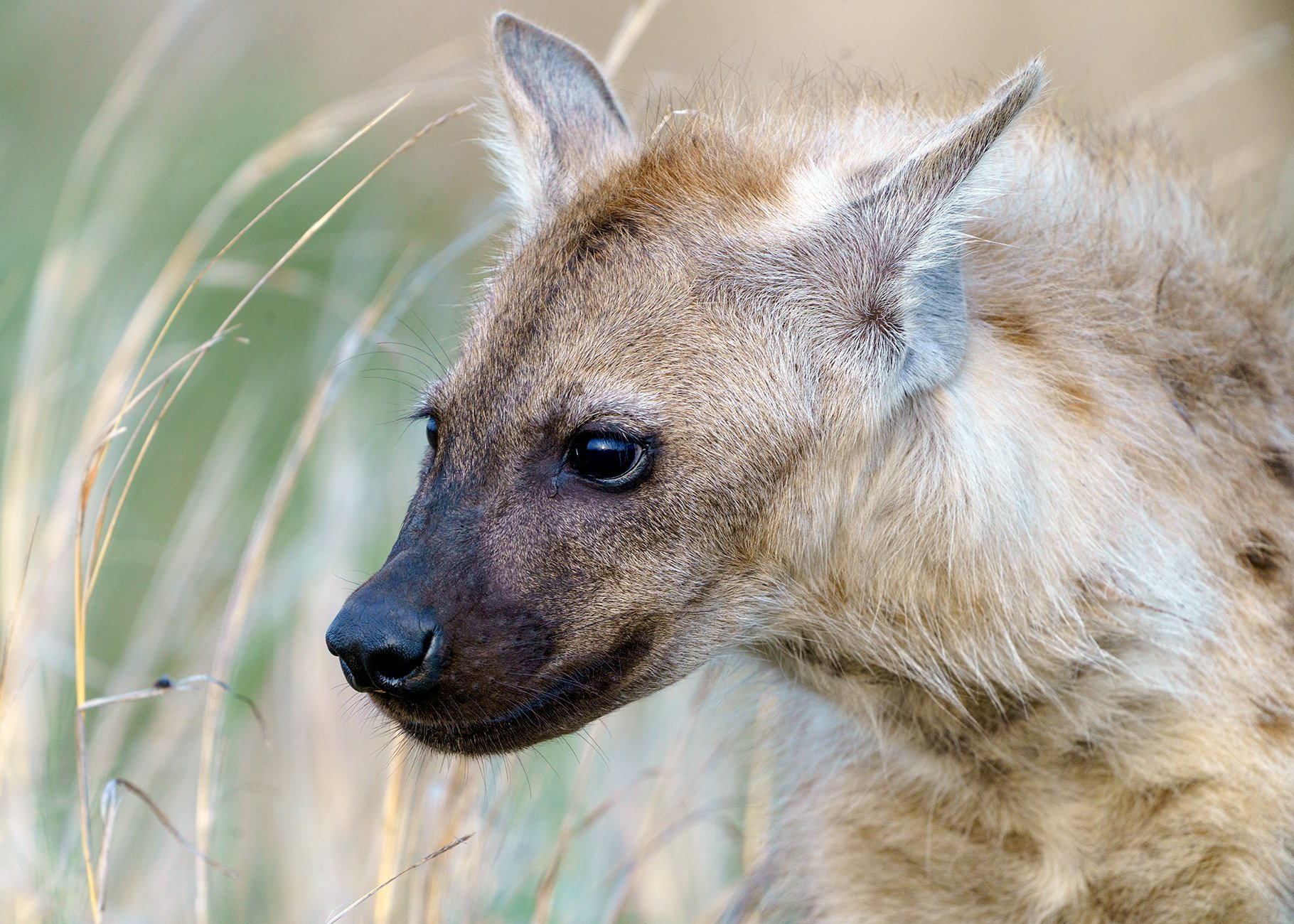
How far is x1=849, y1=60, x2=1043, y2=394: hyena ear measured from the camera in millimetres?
2439

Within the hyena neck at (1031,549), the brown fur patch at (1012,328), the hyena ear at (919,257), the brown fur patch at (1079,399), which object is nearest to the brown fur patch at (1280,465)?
the hyena neck at (1031,549)

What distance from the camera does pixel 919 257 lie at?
2484 mm

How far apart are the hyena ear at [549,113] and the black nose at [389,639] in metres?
0.97

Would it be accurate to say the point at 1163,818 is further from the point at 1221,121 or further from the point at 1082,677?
the point at 1221,121

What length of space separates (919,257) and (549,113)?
990 millimetres

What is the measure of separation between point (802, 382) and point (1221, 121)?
6.59 metres

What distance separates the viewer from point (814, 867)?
10.3ft

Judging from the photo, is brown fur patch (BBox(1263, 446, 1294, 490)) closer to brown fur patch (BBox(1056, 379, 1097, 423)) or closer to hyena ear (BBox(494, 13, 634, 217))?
brown fur patch (BBox(1056, 379, 1097, 423))

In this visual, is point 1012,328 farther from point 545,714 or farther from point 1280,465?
point 545,714

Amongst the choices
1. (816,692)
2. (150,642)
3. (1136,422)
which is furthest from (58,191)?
(1136,422)

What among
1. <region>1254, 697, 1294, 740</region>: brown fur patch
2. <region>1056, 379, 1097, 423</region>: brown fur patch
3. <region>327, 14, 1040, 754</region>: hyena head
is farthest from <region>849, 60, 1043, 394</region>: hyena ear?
<region>1254, 697, 1294, 740</region>: brown fur patch

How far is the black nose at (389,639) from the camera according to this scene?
89.9 inches

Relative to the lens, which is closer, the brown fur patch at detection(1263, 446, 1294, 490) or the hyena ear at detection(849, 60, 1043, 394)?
the hyena ear at detection(849, 60, 1043, 394)

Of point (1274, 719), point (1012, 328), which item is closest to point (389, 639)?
point (1012, 328)
